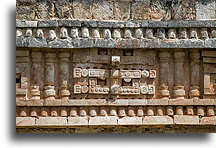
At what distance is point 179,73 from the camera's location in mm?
10227

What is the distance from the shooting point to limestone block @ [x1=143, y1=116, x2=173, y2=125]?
32.9 feet

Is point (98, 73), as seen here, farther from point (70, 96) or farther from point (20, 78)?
point (20, 78)

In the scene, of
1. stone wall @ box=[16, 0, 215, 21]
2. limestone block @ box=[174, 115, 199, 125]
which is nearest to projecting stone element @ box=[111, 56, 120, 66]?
stone wall @ box=[16, 0, 215, 21]

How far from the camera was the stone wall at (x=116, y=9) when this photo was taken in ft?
32.8

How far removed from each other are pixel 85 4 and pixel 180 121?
292 centimetres

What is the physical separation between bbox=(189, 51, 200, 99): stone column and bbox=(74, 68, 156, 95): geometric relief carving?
0.76 metres

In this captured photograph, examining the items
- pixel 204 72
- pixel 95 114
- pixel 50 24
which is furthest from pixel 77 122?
pixel 204 72

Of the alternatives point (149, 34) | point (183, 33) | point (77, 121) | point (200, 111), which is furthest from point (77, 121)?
point (183, 33)

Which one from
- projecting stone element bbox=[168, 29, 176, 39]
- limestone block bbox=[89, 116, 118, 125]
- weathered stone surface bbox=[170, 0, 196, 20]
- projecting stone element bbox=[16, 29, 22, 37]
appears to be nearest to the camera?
projecting stone element bbox=[16, 29, 22, 37]

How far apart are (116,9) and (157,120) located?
2295mm

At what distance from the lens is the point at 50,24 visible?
9914 mm

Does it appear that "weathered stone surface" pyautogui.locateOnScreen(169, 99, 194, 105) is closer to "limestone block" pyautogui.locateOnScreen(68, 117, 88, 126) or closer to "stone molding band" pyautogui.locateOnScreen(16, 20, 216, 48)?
"stone molding band" pyautogui.locateOnScreen(16, 20, 216, 48)

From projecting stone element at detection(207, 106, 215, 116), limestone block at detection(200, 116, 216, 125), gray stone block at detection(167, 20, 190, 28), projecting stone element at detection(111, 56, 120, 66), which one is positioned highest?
gray stone block at detection(167, 20, 190, 28)

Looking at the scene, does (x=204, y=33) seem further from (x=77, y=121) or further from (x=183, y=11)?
(x=77, y=121)
